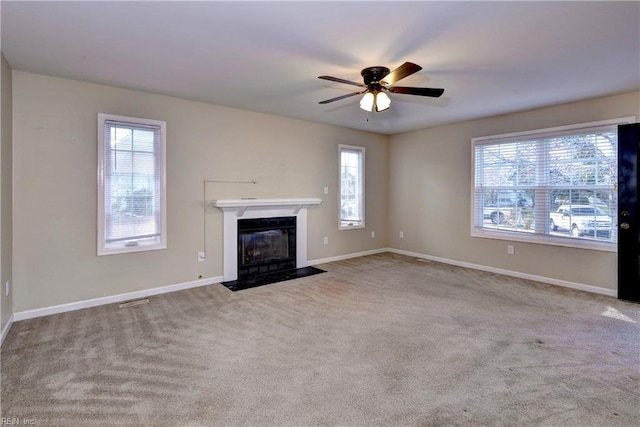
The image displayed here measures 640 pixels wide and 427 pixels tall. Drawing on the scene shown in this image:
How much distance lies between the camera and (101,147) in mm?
3535

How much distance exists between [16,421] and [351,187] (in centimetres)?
527

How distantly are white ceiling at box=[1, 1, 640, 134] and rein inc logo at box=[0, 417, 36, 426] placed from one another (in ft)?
8.29

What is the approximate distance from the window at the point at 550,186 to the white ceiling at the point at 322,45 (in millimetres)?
666

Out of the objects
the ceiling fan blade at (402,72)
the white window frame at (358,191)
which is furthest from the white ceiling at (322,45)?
the white window frame at (358,191)

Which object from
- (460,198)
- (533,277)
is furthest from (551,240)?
(460,198)

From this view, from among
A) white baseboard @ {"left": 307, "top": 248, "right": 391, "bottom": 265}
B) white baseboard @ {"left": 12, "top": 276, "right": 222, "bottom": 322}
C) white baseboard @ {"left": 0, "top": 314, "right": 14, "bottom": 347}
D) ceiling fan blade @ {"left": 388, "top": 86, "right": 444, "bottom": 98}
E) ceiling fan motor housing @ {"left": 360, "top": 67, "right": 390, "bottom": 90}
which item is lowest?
white baseboard @ {"left": 0, "top": 314, "right": 14, "bottom": 347}

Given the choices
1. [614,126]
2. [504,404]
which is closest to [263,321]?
[504,404]

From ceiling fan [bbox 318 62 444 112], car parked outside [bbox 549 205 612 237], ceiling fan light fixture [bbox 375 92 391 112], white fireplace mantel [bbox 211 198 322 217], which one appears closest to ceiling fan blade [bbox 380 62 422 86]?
ceiling fan [bbox 318 62 444 112]

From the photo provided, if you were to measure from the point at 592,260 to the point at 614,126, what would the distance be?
1689 mm

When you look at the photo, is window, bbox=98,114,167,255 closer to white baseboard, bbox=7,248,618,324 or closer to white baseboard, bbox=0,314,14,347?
white baseboard, bbox=7,248,618,324

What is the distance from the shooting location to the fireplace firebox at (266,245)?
4719 mm

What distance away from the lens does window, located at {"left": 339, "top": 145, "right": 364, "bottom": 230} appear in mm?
6020

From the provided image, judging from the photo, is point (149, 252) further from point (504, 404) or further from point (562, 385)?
point (562, 385)

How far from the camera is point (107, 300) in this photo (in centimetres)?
361
